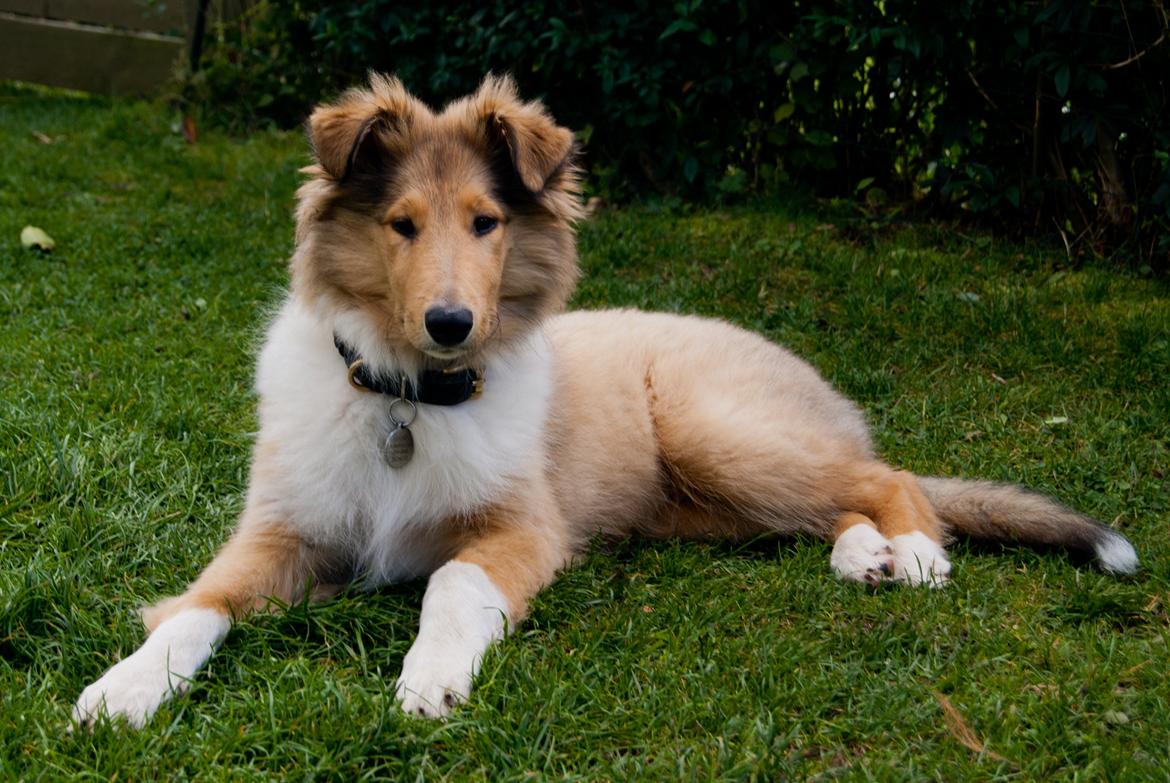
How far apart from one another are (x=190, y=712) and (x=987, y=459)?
3.43 metres

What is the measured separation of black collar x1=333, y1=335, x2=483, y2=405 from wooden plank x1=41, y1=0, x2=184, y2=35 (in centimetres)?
911

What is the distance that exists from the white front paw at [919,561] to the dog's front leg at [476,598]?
1128mm

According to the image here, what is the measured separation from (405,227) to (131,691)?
4.90 ft

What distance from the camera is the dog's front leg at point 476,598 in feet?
9.00

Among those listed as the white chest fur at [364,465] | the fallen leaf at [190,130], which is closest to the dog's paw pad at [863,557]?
the white chest fur at [364,465]

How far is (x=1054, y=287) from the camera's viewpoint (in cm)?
627

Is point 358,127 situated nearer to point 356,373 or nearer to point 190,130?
point 356,373

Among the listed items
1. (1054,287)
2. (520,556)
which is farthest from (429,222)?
(1054,287)

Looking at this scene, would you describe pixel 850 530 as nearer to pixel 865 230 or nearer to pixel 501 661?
pixel 501 661

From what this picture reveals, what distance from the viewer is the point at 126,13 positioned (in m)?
11.5

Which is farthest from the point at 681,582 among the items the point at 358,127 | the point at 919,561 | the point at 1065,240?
the point at 1065,240

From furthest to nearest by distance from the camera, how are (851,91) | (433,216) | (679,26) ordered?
(851,91) < (679,26) < (433,216)

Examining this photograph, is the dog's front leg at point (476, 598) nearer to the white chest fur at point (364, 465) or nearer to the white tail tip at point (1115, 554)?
the white chest fur at point (364, 465)

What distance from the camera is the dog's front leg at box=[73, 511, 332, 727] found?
8.58ft
